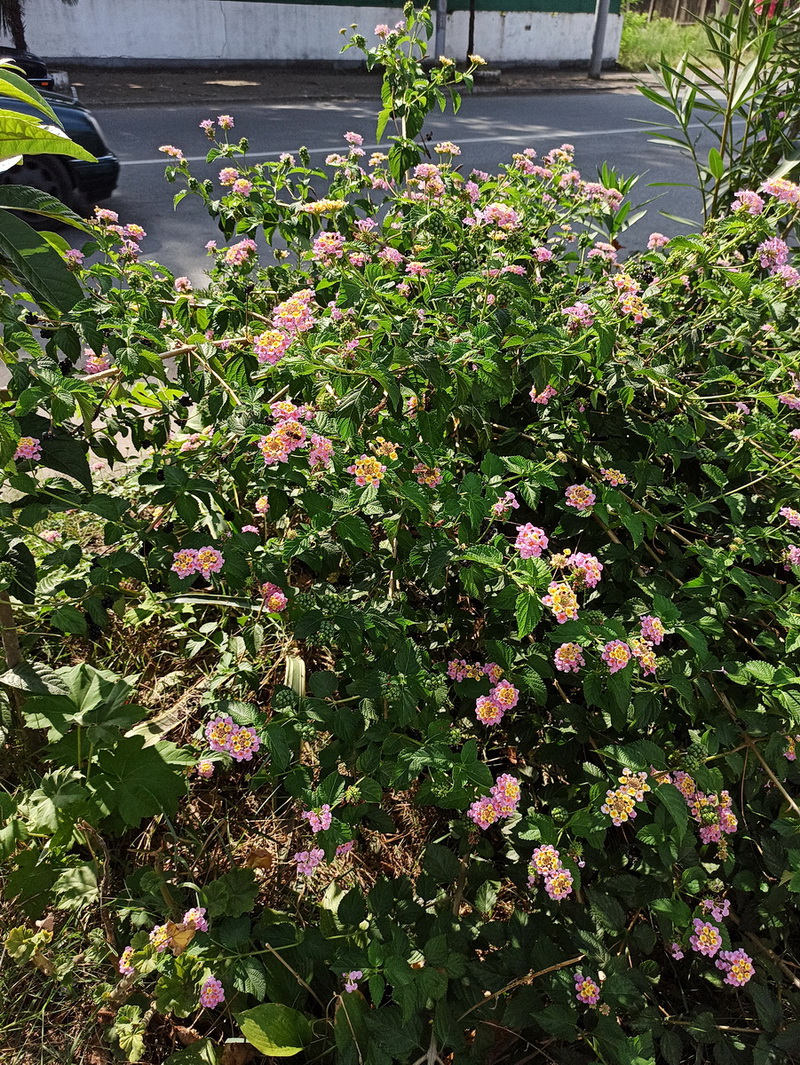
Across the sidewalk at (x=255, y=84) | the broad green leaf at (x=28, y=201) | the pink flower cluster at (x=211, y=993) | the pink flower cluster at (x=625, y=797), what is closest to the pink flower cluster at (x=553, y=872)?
the pink flower cluster at (x=625, y=797)

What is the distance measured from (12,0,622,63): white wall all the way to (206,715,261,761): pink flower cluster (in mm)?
14847

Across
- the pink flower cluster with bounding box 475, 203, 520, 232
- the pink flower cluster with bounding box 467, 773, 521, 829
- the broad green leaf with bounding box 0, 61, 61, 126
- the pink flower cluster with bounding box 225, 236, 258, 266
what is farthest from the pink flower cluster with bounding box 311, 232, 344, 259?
the pink flower cluster with bounding box 467, 773, 521, 829

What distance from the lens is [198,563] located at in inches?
58.7

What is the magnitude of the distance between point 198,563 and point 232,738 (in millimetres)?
328

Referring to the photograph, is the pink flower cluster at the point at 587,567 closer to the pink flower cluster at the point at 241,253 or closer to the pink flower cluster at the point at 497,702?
the pink flower cluster at the point at 497,702

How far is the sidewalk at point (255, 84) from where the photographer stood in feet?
38.5

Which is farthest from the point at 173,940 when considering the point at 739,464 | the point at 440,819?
the point at 739,464

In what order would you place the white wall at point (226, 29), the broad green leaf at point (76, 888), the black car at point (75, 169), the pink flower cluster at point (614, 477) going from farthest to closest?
the white wall at point (226, 29) < the black car at point (75, 169) < the pink flower cluster at point (614, 477) < the broad green leaf at point (76, 888)

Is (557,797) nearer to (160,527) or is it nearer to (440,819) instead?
(440,819)

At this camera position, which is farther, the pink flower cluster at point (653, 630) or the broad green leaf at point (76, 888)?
the broad green leaf at point (76, 888)

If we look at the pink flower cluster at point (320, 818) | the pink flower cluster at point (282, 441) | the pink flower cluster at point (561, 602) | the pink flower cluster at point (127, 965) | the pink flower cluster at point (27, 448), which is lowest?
the pink flower cluster at point (127, 965)

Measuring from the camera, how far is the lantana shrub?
1.43 meters

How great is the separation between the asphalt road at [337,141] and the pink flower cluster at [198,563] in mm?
4564

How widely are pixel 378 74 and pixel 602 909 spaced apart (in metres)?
17.1
